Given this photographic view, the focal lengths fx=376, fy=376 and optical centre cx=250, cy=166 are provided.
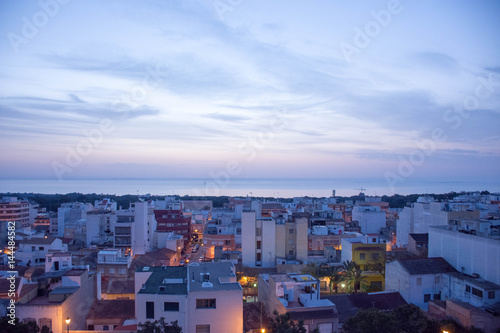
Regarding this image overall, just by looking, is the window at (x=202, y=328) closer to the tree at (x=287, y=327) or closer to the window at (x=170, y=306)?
the window at (x=170, y=306)

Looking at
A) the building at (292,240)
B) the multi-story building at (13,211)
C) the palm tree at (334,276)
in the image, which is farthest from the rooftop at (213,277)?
the multi-story building at (13,211)

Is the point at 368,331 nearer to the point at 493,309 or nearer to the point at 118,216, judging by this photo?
the point at 493,309

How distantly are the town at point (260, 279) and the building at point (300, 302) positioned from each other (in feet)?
0.12

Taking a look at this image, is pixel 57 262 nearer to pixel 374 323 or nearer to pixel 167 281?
pixel 167 281

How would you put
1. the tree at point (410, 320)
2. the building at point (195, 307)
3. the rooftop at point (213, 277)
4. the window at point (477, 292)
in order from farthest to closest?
1. the window at point (477, 292)
2. the rooftop at point (213, 277)
3. the building at point (195, 307)
4. the tree at point (410, 320)

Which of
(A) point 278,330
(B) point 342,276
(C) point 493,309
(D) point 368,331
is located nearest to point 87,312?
(A) point 278,330

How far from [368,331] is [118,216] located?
21746 mm

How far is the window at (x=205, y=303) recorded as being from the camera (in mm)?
10641

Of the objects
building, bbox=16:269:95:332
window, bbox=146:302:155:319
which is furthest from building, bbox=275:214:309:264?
window, bbox=146:302:155:319

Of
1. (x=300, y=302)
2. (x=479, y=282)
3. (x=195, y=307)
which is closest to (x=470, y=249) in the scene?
(x=479, y=282)

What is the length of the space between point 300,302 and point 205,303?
3.17 m

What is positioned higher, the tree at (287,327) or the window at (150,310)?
the tree at (287,327)

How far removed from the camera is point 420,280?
1490 cm

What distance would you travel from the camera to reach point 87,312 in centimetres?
1274
